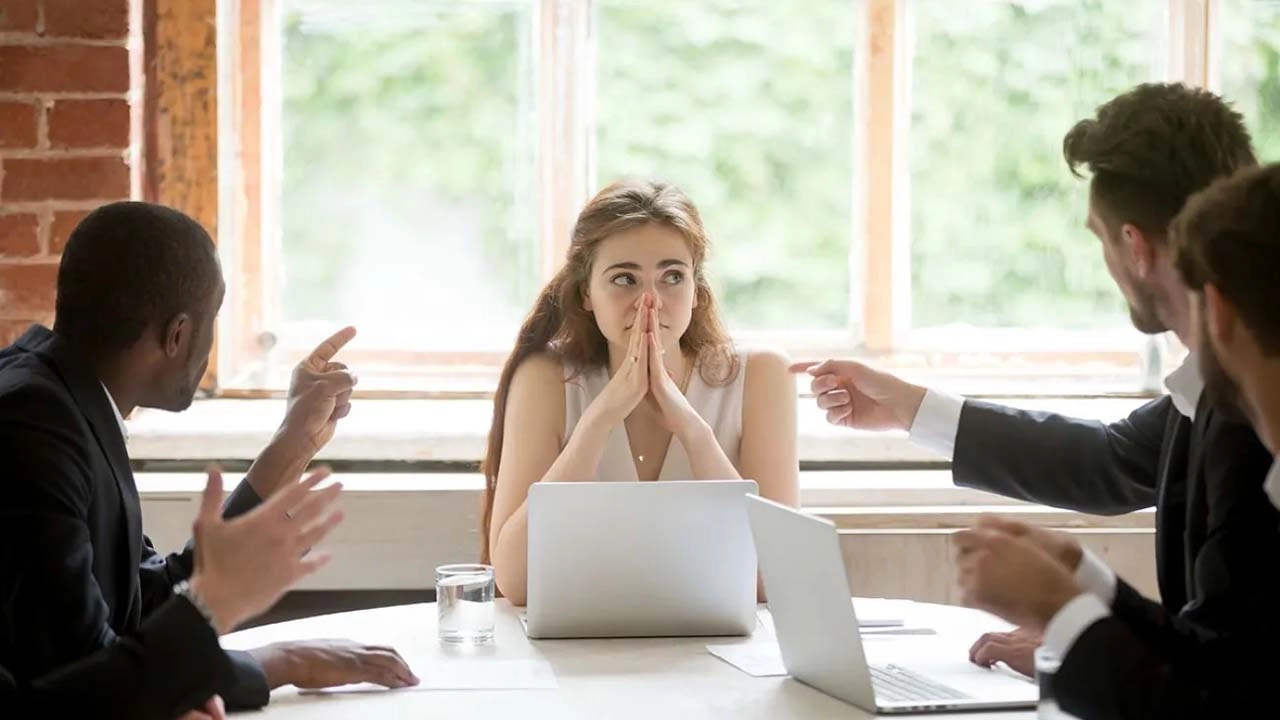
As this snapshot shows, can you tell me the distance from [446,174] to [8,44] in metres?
0.90

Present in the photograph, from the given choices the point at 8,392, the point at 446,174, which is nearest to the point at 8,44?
the point at 446,174

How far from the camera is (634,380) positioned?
2.51m

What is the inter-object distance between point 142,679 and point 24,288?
1.75 m

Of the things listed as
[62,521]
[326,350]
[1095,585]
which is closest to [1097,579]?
[1095,585]

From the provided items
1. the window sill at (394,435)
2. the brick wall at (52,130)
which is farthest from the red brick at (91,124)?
the window sill at (394,435)

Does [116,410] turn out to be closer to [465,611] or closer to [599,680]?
[465,611]

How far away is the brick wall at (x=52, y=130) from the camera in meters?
2.93

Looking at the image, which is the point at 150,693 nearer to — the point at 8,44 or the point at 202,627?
the point at 202,627

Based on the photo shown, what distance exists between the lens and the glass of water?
200cm

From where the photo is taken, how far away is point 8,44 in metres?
2.93

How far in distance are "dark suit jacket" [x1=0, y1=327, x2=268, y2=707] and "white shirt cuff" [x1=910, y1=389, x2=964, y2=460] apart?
1194 mm

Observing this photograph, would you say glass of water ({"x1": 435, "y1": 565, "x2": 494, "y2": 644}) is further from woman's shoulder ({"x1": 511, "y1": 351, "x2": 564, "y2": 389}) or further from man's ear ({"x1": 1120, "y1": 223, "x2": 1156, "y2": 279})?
man's ear ({"x1": 1120, "y1": 223, "x2": 1156, "y2": 279})

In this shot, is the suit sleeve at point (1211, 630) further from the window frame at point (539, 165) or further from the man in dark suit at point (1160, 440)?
the window frame at point (539, 165)

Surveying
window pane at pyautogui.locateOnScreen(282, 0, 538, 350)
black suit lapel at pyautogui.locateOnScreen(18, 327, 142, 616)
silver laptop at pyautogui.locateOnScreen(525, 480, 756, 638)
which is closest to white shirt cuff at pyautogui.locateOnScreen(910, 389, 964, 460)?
silver laptop at pyautogui.locateOnScreen(525, 480, 756, 638)
